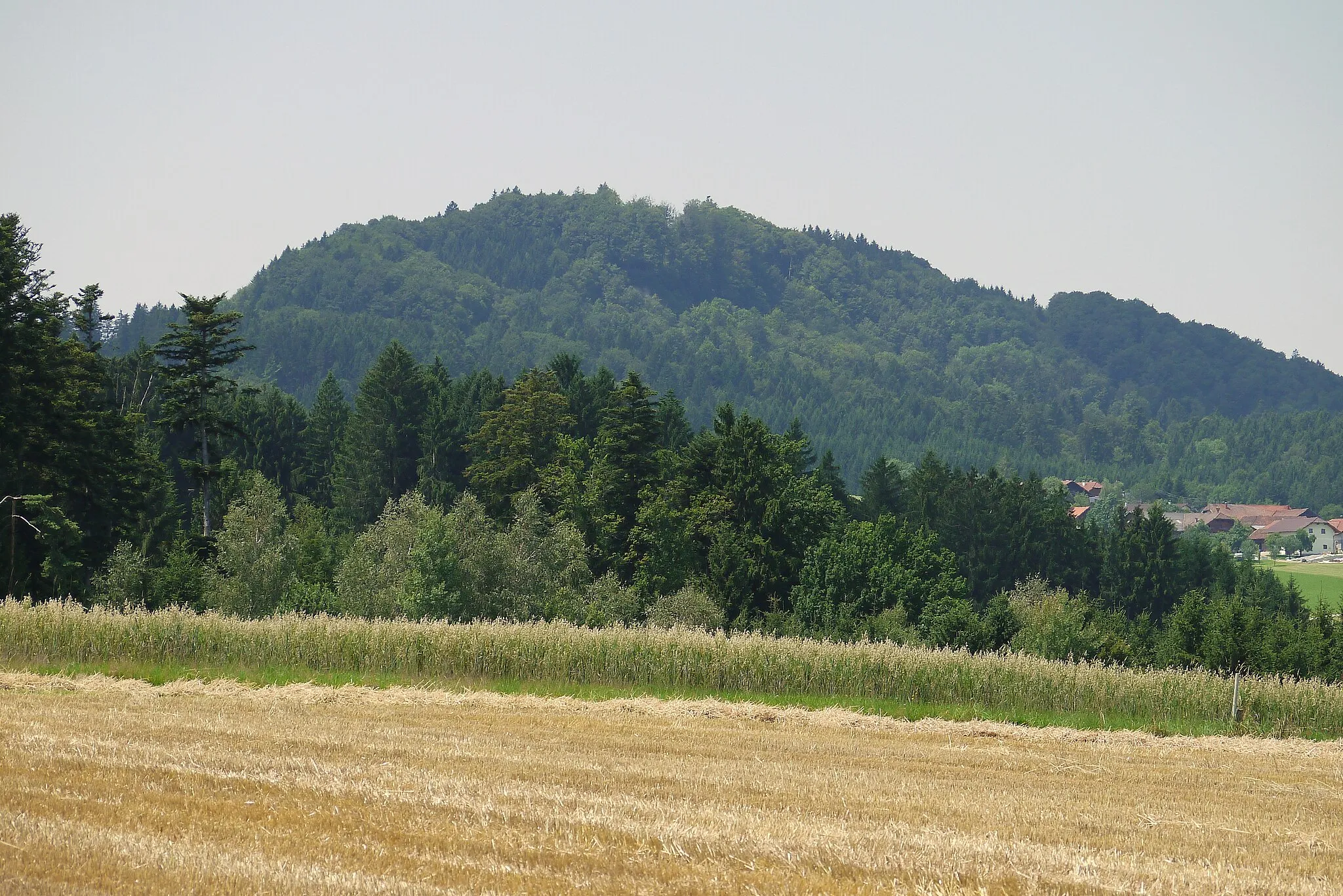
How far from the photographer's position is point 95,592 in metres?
54.9

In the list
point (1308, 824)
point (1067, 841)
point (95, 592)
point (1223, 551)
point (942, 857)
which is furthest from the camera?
point (1223, 551)

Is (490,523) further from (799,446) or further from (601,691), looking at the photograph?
(601,691)

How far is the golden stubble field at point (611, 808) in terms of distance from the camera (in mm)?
11328

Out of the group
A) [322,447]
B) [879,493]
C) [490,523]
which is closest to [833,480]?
[879,493]

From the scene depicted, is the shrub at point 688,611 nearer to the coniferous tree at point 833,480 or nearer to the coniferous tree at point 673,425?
the coniferous tree at point 673,425

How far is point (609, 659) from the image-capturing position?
33.6 meters

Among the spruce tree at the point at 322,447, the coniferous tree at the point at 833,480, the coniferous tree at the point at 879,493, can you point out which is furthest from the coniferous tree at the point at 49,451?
the coniferous tree at the point at 879,493

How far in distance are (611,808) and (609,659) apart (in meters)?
19.4

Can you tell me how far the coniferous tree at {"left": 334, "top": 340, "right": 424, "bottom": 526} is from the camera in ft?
338

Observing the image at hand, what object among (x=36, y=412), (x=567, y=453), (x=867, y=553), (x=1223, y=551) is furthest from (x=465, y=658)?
(x=1223, y=551)

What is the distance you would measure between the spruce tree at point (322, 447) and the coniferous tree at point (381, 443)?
6.58m

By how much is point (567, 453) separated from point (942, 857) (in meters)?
70.8

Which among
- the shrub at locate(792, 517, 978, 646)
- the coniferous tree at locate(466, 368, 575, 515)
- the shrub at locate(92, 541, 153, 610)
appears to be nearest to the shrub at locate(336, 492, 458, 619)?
the shrub at locate(92, 541, 153, 610)

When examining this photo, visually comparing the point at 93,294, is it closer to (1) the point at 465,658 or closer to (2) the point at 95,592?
(2) the point at 95,592
